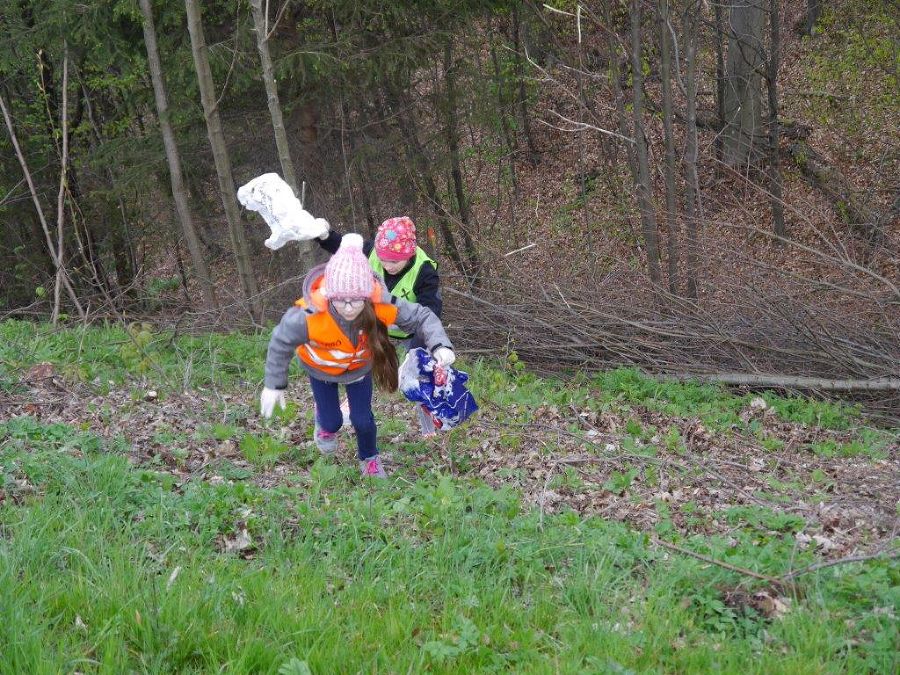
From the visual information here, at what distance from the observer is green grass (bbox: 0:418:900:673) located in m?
3.05

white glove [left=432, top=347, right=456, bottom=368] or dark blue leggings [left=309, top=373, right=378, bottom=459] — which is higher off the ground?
white glove [left=432, top=347, right=456, bottom=368]

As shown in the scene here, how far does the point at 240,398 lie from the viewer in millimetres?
7379

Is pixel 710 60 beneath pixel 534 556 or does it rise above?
above

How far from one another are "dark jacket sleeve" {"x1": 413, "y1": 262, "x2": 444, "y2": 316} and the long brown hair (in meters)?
1.05

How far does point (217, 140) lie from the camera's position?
1100 centimetres

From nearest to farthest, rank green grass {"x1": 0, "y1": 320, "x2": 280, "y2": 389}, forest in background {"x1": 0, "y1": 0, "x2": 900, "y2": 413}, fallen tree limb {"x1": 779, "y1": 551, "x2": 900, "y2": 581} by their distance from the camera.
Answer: fallen tree limb {"x1": 779, "y1": 551, "x2": 900, "y2": 581} → green grass {"x1": 0, "y1": 320, "x2": 280, "y2": 389} → forest in background {"x1": 0, "y1": 0, "x2": 900, "y2": 413}

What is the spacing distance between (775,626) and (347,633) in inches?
71.0

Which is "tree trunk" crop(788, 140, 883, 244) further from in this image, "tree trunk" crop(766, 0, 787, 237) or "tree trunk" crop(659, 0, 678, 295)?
"tree trunk" crop(659, 0, 678, 295)

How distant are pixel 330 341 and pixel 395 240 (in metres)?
1.24

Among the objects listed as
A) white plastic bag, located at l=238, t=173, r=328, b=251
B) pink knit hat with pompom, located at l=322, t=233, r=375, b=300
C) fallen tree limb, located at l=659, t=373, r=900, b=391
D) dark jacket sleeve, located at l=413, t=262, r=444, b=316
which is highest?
white plastic bag, located at l=238, t=173, r=328, b=251

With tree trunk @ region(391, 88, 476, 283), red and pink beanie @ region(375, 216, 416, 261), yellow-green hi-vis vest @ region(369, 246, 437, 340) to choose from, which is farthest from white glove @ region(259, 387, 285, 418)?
tree trunk @ region(391, 88, 476, 283)

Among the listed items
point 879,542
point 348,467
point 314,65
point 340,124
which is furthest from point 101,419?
point 340,124

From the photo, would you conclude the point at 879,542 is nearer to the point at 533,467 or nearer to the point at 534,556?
the point at 534,556

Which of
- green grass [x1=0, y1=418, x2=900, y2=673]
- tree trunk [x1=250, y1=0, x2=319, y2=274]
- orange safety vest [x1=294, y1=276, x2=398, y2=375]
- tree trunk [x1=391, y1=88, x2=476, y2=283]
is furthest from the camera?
tree trunk [x1=391, y1=88, x2=476, y2=283]
